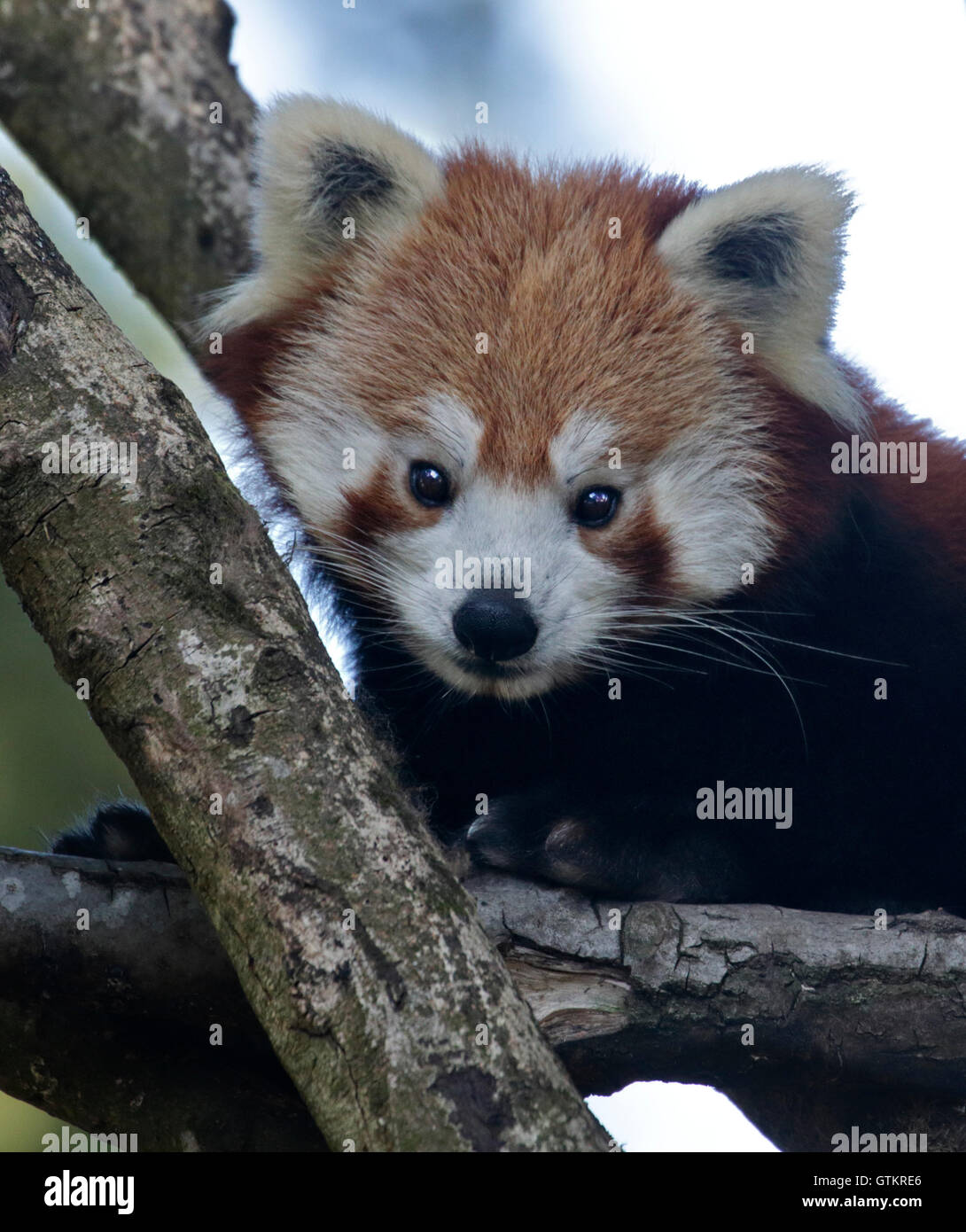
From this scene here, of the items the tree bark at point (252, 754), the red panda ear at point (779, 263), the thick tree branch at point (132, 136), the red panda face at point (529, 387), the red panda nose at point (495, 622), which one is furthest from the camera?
the thick tree branch at point (132, 136)

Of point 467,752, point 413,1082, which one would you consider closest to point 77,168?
point 467,752

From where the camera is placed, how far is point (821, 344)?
11.4 ft

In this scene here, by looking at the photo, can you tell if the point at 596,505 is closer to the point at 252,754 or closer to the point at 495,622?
the point at 495,622

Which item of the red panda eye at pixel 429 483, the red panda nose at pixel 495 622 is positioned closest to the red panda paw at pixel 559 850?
the red panda nose at pixel 495 622

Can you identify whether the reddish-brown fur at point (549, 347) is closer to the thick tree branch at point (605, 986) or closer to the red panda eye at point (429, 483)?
the red panda eye at point (429, 483)

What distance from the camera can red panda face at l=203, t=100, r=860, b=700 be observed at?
3.15 m

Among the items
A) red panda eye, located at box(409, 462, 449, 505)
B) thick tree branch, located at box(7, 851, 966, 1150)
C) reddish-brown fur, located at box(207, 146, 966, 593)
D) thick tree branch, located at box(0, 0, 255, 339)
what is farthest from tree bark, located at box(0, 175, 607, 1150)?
thick tree branch, located at box(0, 0, 255, 339)

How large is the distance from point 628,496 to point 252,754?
1.46 metres

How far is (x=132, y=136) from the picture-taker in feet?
15.2

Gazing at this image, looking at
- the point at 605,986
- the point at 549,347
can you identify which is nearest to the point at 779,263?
the point at 549,347

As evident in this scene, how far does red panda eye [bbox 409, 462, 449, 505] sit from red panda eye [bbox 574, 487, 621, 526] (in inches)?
14.3

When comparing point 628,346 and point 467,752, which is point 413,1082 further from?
point 628,346

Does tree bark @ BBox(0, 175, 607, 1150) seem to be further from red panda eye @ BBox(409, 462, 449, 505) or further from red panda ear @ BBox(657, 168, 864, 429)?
red panda ear @ BBox(657, 168, 864, 429)

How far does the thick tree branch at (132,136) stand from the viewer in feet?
15.1
